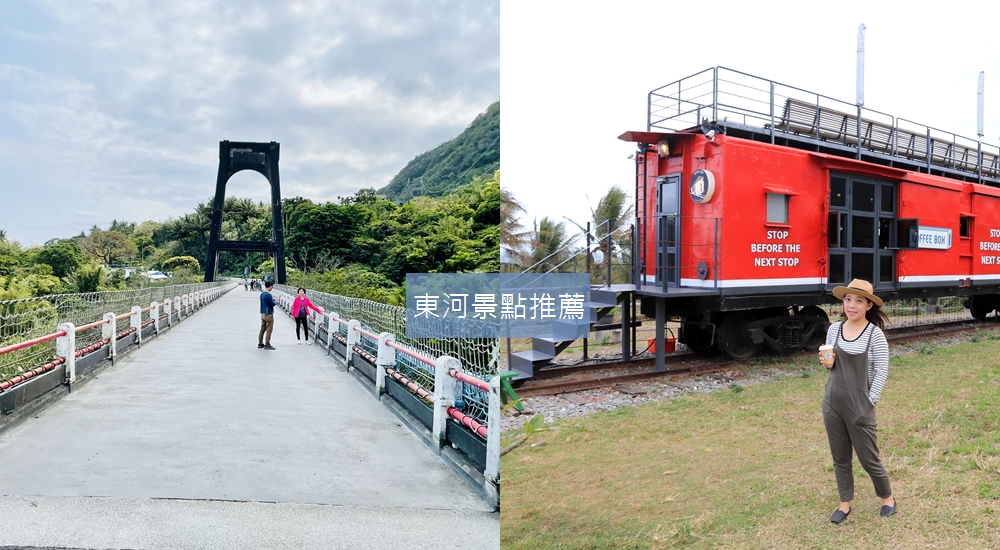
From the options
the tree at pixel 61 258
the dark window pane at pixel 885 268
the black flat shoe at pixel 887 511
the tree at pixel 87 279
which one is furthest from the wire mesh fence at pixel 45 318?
the dark window pane at pixel 885 268

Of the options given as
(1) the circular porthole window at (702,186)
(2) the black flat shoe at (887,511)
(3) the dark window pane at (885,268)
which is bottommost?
(2) the black flat shoe at (887,511)

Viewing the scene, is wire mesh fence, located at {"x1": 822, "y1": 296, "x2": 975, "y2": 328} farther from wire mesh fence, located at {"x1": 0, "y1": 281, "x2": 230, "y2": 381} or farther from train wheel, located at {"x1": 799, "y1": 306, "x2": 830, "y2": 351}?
wire mesh fence, located at {"x1": 0, "y1": 281, "x2": 230, "y2": 381}

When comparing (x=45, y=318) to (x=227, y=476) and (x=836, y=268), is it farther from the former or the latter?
(x=836, y=268)

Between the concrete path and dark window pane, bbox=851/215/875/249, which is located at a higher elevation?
dark window pane, bbox=851/215/875/249

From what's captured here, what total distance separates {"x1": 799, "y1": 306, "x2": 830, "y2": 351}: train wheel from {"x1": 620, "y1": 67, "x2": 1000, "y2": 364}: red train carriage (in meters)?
0.02

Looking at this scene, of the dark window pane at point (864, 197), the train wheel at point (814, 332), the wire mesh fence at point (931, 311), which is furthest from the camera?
the wire mesh fence at point (931, 311)

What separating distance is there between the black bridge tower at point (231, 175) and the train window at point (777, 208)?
3344 cm

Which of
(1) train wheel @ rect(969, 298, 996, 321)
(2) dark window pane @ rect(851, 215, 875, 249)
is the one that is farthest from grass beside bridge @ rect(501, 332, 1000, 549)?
(1) train wheel @ rect(969, 298, 996, 321)

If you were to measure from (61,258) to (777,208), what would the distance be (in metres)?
15.2

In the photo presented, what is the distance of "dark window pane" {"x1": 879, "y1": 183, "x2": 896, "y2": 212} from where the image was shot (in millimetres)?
7840

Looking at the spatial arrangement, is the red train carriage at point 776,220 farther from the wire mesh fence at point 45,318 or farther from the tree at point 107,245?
the tree at point 107,245

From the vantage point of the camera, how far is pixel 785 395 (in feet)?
18.3

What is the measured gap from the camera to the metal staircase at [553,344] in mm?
5352

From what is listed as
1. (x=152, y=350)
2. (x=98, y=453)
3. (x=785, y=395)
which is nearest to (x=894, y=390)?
(x=785, y=395)
